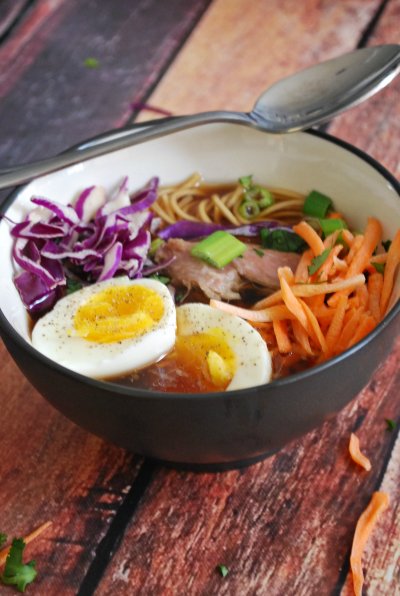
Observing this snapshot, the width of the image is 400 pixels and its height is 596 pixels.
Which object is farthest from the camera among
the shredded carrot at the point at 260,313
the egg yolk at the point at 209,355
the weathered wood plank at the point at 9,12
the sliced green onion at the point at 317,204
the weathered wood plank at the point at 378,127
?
the weathered wood plank at the point at 9,12

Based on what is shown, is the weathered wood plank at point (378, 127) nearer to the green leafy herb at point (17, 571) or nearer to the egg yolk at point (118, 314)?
the egg yolk at point (118, 314)

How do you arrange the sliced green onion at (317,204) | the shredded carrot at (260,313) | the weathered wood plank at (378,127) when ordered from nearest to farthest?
the shredded carrot at (260,313)
the sliced green onion at (317,204)
the weathered wood plank at (378,127)

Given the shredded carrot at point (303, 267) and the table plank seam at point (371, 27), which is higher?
the shredded carrot at point (303, 267)

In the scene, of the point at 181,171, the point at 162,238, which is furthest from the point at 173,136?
the point at 162,238

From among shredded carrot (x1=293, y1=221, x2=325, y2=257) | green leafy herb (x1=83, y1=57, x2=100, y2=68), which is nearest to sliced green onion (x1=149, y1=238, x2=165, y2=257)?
shredded carrot (x1=293, y1=221, x2=325, y2=257)

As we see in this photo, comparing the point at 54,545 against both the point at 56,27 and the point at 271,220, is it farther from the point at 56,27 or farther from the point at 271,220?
the point at 56,27

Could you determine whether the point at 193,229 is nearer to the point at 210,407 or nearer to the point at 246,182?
the point at 246,182

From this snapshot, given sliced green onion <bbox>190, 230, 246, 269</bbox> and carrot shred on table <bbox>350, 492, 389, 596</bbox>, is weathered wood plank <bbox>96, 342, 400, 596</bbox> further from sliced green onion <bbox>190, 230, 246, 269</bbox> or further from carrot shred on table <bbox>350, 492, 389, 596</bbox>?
sliced green onion <bbox>190, 230, 246, 269</bbox>

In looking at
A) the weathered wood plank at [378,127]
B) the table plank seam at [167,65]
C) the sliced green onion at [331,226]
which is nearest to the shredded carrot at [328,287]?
the sliced green onion at [331,226]
